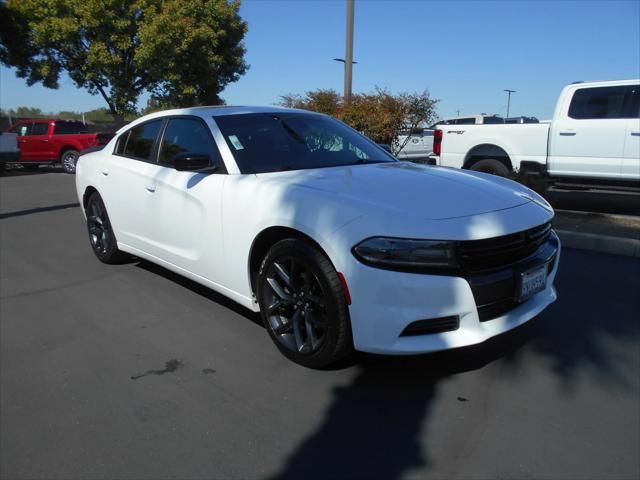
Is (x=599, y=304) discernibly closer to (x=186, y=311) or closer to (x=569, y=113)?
(x=186, y=311)

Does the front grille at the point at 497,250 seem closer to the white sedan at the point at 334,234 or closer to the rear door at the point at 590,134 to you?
the white sedan at the point at 334,234

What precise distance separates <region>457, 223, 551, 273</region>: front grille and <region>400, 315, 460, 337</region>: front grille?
0.28 metres

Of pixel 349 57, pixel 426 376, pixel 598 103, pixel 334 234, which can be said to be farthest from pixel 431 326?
pixel 349 57

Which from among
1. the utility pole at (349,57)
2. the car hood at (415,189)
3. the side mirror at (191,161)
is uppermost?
the utility pole at (349,57)

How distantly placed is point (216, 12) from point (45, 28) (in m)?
6.45

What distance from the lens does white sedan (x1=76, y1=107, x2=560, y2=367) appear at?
8.50 feet

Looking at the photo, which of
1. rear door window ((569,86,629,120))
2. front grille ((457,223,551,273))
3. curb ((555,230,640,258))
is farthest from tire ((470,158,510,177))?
front grille ((457,223,551,273))

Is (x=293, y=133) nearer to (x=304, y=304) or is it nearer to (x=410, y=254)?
(x=304, y=304)

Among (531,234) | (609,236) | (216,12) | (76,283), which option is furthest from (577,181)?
(216,12)

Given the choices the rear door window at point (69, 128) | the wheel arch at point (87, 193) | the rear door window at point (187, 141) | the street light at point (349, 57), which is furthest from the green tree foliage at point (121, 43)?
the rear door window at point (187, 141)

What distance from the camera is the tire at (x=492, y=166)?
8.63 meters

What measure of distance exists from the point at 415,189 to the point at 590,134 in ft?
20.8

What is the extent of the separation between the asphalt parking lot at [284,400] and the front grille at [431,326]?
401mm

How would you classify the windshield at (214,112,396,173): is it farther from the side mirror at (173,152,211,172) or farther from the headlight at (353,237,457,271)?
the headlight at (353,237,457,271)
